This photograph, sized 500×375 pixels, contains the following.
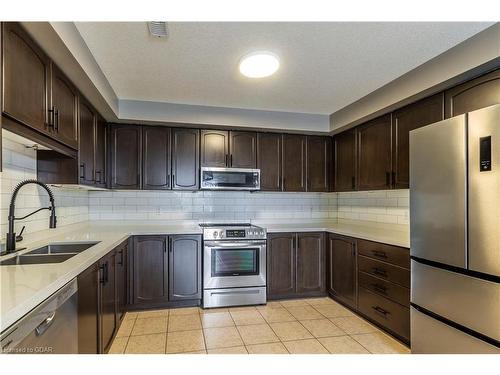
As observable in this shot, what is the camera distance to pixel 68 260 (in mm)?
1612

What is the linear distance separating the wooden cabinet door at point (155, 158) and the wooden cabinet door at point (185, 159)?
8 cm

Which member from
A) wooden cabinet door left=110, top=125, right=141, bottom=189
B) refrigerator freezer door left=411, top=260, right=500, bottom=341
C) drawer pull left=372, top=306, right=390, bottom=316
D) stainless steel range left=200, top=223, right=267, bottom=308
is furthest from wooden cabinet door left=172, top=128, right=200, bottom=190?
refrigerator freezer door left=411, top=260, right=500, bottom=341

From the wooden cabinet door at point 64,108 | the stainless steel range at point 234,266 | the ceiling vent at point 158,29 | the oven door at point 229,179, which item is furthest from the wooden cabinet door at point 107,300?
the ceiling vent at point 158,29

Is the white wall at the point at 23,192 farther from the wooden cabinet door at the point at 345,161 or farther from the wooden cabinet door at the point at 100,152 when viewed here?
the wooden cabinet door at the point at 345,161

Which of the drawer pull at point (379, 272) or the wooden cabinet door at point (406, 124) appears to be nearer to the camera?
the wooden cabinet door at point (406, 124)

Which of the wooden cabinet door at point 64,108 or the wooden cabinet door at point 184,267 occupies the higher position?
the wooden cabinet door at point 64,108

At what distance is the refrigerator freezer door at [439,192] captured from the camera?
5.63 feet

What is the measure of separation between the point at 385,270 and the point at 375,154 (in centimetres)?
122

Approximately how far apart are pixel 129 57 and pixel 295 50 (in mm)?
1248

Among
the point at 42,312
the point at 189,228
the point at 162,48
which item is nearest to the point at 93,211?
the point at 189,228

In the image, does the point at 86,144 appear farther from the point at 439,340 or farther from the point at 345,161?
the point at 439,340

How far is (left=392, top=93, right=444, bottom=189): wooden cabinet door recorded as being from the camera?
2.37 meters

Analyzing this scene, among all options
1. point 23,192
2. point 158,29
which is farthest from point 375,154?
point 23,192
